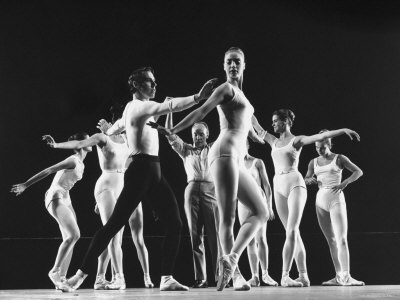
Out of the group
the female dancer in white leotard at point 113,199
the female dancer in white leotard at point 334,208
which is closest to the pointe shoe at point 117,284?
the female dancer in white leotard at point 113,199

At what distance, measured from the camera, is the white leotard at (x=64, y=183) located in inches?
221

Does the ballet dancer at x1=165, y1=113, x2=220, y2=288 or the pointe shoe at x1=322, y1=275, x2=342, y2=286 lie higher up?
the ballet dancer at x1=165, y1=113, x2=220, y2=288

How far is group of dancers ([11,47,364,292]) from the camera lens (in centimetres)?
359

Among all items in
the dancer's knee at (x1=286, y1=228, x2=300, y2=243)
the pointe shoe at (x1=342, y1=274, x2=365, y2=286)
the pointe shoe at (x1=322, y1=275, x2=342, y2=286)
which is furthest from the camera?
the pointe shoe at (x1=322, y1=275, x2=342, y2=286)

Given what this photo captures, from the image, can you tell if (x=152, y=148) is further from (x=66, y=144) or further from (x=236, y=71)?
(x=66, y=144)

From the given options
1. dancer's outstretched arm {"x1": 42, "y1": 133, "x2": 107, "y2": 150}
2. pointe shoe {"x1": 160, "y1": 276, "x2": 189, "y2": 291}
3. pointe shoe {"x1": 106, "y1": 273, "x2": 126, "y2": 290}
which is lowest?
pointe shoe {"x1": 106, "y1": 273, "x2": 126, "y2": 290}

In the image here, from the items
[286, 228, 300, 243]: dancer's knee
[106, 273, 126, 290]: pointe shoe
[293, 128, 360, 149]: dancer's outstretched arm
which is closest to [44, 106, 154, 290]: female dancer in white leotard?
[106, 273, 126, 290]: pointe shoe

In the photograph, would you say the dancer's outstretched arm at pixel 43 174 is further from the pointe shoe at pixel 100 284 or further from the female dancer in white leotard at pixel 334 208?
the female dancer in white leotard at pixel 334 208

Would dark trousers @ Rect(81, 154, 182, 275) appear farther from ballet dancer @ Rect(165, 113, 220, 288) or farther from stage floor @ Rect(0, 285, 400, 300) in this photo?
ballet dancer @ Rect(165, 113, 220, 288)

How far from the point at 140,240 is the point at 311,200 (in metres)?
3.30

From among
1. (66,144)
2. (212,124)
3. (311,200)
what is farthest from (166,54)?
(66,144)

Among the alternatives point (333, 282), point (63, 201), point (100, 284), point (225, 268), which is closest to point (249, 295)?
point (225, 268)

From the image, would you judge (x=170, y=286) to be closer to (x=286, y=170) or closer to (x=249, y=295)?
(x=249, y=295)

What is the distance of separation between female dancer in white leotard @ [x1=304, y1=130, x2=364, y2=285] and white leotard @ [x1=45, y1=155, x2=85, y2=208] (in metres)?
2.23
